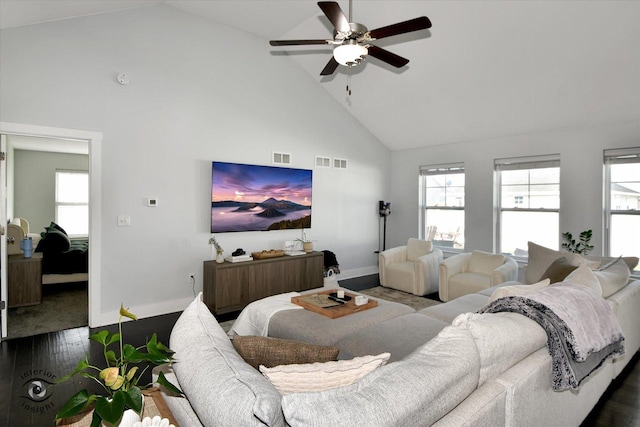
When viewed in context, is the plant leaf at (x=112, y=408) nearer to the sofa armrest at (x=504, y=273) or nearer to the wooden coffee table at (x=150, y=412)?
the wooden coffee table at (x=150, y=412)

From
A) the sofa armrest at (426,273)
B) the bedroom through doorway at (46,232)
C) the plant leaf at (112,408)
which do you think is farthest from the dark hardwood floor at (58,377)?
the sofa armrest at (426,273)

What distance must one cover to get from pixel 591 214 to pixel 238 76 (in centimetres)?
518

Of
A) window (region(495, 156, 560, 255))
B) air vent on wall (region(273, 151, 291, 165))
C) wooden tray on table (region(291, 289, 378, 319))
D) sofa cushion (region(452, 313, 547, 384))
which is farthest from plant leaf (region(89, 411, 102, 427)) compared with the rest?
window (region(495, 156, 560, 255))

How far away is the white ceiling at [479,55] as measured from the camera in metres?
3.34

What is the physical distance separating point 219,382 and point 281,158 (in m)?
4.47

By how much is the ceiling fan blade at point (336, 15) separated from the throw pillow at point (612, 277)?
8.90 ft

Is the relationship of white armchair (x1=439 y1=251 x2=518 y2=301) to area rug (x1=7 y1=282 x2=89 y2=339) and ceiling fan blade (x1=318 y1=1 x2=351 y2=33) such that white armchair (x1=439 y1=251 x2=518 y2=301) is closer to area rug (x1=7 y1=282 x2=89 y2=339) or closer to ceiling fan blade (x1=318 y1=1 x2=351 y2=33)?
ceiling fan blade (x1=318 y1=1 x2=351 y2=33)

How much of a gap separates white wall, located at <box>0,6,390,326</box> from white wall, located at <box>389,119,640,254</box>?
2.37m

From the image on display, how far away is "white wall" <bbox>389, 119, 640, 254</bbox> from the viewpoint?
4457 mm

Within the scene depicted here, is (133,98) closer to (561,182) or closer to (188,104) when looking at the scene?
(188,104)

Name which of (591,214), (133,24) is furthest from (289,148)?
(591,214)

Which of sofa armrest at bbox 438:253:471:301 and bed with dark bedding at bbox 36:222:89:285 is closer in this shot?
sofa armrest at bbox 438:253:471:301

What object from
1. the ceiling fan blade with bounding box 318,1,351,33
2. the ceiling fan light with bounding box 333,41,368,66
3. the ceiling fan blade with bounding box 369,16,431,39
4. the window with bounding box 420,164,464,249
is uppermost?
Result: the ceiling fan blade with bounding box 318,1,351,33

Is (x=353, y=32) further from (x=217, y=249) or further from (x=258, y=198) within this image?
(x=217, y=249)
